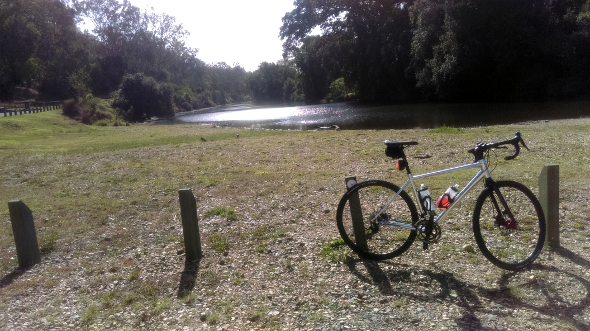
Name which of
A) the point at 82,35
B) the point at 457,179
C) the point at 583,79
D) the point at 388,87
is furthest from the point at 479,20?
the point at 82,35

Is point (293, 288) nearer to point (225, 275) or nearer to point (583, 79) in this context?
point (225, 275)

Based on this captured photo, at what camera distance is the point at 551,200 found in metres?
4.83

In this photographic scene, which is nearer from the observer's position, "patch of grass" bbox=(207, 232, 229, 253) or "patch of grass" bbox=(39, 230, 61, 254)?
"patch of grass" bbox=(207, 232, 229, 253)

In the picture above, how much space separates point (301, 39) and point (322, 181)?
66.1 meters

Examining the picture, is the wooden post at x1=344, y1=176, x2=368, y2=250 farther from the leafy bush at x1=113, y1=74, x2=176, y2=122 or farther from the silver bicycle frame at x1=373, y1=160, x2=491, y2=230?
the leafy bush at x1=113, y1=74, x2=176, y2=122

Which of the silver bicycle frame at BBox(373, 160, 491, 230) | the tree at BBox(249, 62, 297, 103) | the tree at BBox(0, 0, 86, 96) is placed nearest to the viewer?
the silver bicycle frame at BBox(373, 160, 491, 230)

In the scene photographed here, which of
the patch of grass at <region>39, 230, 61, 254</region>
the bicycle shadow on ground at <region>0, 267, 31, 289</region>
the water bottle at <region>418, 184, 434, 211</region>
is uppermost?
the water bottle at <region>418, 184, 434, 211</region>

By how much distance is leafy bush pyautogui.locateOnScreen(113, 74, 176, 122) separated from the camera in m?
57.8

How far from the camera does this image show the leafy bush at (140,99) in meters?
57.8

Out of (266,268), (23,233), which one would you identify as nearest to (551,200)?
(266,268)

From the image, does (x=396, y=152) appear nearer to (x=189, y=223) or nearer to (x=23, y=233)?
(x=189, y=223)

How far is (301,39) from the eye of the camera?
2810 inches

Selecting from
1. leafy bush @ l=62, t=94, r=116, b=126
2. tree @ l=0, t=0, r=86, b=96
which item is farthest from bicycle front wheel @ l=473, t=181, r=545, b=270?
tree @ l=0, t=0, r=86, b=96

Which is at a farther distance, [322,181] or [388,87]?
[388,87]
